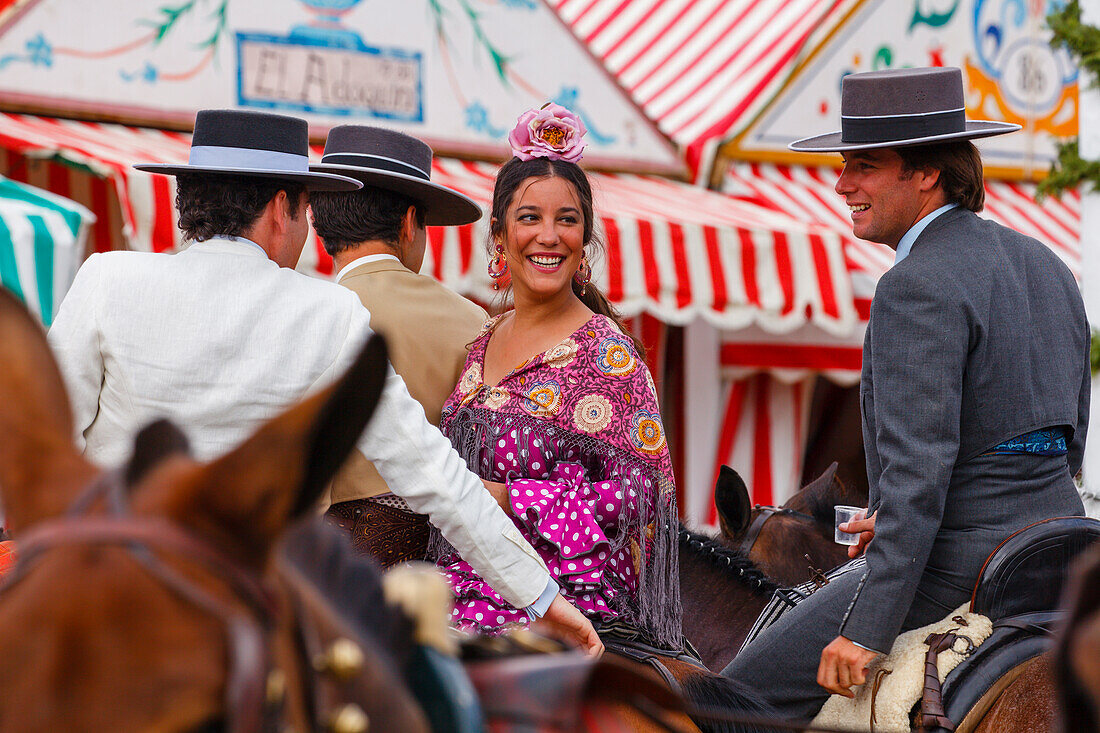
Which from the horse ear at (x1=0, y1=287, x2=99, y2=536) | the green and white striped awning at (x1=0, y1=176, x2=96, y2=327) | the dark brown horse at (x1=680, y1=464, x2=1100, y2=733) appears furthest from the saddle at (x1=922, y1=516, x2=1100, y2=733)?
the green and white striped awning at (x1=0, y1=176, x2=96, y2=327)

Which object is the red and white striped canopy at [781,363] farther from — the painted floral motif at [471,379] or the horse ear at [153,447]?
the horse ear at [153,447]

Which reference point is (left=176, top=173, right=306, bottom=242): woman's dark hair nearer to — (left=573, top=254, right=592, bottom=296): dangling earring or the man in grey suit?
(left=573, top=254, right=592, bottom=296): dangling earring

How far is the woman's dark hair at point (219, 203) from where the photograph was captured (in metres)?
2.14

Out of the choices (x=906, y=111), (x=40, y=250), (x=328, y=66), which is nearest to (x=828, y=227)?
(x=328, y=66)

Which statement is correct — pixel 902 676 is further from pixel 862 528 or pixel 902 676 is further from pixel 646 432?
pixel 646 432

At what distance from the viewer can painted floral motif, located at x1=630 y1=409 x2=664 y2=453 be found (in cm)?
245

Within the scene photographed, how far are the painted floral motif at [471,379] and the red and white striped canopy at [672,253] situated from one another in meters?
3.10

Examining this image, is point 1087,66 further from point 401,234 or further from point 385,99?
point 385,99

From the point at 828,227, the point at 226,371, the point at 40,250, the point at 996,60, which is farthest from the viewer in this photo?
the point at 996,60

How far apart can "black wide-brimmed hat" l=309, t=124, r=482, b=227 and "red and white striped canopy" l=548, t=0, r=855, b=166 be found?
4.34 meters

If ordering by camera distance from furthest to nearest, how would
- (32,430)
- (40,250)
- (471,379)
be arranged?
(40,250)
(471,379)
(32,430)

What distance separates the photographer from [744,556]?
3.11m

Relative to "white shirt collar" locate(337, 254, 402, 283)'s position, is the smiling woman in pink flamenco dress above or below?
below

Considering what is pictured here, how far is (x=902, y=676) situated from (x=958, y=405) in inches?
20.7
